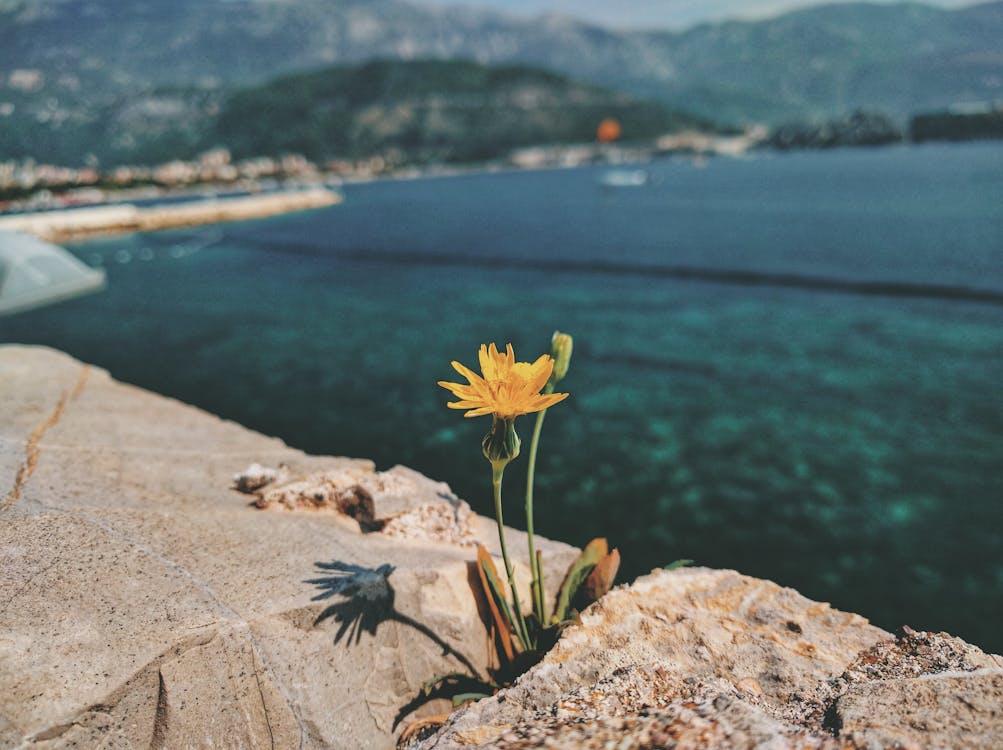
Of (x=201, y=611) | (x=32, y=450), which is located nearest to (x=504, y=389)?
(x=201, y=611)

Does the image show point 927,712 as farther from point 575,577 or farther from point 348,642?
point 348,642

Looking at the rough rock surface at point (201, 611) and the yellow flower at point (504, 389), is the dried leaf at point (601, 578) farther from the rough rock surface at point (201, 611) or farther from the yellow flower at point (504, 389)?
the yellow flower at point (504, 389)

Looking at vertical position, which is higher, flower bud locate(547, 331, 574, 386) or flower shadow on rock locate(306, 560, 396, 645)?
flower bud locate(547, 331, 574, 386)

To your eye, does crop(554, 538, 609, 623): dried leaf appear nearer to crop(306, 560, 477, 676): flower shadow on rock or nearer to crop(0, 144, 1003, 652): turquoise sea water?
crop(306, 560, 477, 676): flower shadow on rock

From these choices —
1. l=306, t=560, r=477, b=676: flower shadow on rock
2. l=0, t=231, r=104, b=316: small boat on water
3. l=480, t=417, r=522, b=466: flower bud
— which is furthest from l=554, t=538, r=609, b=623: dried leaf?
l=0, t=231, r=104, b=316: small boat on water

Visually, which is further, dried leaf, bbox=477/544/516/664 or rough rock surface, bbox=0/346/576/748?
dried leaf, bbox=477/544/516/664
